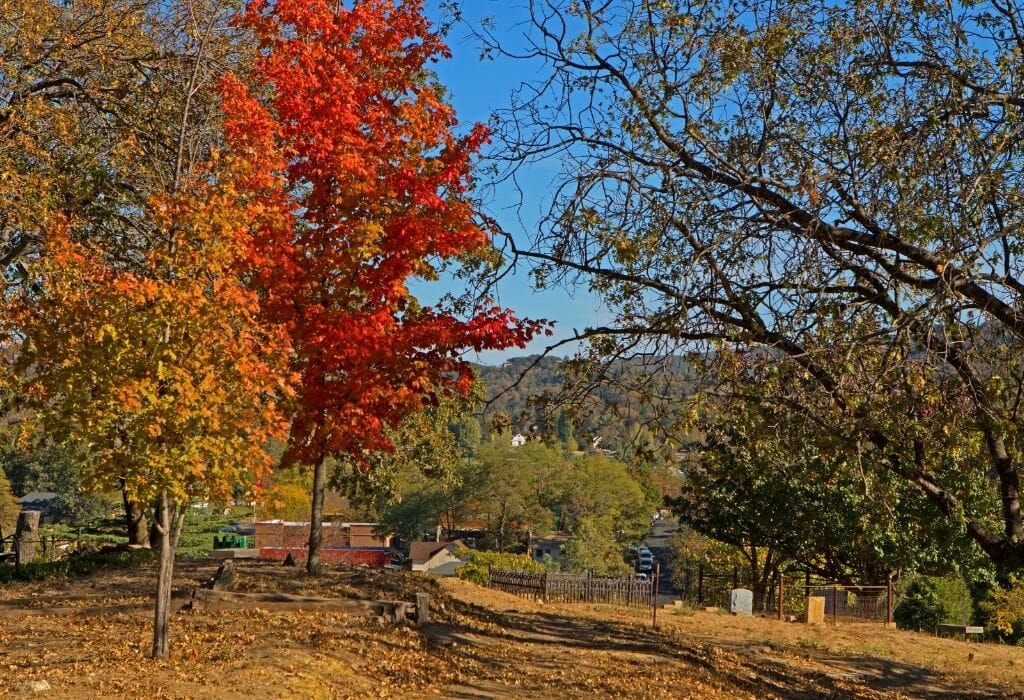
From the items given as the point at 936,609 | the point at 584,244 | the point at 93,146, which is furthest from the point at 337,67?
the point at 936,609

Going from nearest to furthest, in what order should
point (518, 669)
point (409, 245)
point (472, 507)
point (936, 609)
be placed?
point (518, 669), point (409, 245), point (936, 609), point (472, 507)

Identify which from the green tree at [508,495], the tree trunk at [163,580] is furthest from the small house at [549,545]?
the tree trunk at [163,580]

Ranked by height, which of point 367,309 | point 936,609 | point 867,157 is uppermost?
point 867,157

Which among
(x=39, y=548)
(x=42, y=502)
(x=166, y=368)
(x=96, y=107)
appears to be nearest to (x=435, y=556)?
(x=39, y=548)

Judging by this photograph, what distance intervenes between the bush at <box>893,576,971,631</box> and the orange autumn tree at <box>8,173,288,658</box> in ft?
99.8

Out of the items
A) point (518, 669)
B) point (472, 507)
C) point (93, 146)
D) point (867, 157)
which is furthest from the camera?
point (472, 507)

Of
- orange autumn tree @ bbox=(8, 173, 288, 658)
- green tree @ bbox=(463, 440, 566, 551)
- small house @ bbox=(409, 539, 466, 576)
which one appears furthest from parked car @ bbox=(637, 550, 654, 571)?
orange autumn tree @ bbox=(8, 173, 288, 658)

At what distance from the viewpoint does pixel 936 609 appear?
3441 centimetres

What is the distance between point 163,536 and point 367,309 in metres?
4.91

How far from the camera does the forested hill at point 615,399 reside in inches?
364

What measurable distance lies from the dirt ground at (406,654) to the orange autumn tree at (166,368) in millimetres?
1148

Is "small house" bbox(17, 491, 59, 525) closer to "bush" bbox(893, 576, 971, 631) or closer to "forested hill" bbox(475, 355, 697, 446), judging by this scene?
"bush" bbox(893, 576, 971, 631)

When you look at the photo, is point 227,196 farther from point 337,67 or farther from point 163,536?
point 337,67

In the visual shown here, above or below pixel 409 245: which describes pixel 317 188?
above
